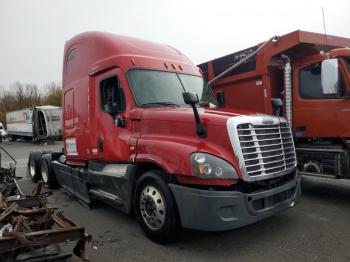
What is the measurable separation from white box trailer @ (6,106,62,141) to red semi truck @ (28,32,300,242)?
81.6 feet

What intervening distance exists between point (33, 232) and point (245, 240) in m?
2.75

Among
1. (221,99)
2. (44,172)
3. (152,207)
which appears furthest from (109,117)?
(44,172)

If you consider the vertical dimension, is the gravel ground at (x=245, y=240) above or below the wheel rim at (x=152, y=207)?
below

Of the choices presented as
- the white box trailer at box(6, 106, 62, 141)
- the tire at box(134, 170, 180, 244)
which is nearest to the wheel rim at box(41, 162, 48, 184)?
the tire at box(134, 170, 180, 244)

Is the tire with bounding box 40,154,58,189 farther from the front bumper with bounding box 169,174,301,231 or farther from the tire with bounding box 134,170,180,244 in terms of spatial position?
the front bumper with bounding box 169,174,301,231

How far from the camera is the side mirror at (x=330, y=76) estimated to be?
636cm

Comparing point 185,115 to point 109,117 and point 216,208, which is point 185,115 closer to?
point 216,208

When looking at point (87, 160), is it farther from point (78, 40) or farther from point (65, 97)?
point (78, 40)

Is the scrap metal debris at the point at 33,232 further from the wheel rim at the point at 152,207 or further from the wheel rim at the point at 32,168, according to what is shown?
the wheel rim at the point at 32,168

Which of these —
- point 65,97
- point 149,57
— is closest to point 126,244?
point 149,57

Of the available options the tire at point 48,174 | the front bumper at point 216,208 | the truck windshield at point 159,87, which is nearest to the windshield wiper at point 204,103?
the truck windshield at point 159,87

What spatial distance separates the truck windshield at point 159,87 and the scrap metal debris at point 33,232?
210cm

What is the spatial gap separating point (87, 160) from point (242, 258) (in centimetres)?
372

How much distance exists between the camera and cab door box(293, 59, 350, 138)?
6.64 metres
